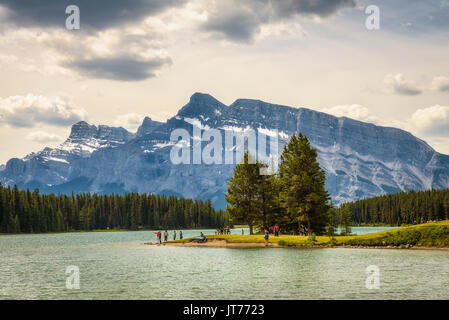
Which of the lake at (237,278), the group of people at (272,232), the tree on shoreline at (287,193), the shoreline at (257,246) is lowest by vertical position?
the shoreline at (257,246)

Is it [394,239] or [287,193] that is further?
[287,193]

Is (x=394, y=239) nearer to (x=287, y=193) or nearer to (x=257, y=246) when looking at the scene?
(x=287, y=193)

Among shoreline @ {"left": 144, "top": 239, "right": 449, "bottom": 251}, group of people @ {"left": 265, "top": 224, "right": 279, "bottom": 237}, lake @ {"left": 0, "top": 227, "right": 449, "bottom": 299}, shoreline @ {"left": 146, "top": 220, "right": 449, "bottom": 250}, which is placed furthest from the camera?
group of people @ {"left": 265, "top": 224, "right": 279, "bottom": 237}

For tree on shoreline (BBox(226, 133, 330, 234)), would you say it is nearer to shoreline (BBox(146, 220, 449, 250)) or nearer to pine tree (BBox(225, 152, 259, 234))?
pine tree (BBox(225, 152, 259, 234))

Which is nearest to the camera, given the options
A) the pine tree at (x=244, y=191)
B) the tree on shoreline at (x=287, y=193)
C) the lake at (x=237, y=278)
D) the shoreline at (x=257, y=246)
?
the lake at (x=237, y=278)

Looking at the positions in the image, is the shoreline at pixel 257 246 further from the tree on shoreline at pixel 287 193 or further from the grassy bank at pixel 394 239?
the tree on shoreline at pixel 287 193

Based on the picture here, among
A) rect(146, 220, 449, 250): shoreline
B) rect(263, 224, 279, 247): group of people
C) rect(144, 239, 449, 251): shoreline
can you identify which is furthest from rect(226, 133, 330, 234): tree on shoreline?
rect(146, 220, 449, 250): shoreline

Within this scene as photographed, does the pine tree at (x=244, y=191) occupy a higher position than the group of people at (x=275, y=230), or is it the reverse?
the pine tree at (x=244, y=191)

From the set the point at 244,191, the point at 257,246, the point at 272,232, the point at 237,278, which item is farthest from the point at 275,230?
the point at 237,278

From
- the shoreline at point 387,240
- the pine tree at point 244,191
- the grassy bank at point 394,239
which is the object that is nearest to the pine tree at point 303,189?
the pine tree at point 244,191

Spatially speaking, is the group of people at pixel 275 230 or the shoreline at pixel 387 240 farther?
the group of people at pixel 275 230
